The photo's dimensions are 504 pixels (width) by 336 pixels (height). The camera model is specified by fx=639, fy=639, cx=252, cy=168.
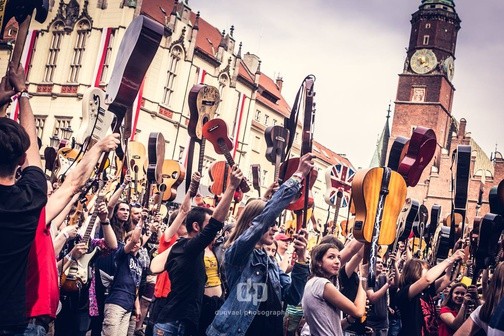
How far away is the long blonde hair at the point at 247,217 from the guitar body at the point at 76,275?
2192mm

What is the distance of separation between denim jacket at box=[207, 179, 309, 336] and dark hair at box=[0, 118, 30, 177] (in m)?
1.83

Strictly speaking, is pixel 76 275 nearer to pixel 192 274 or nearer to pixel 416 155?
pixel 192 274

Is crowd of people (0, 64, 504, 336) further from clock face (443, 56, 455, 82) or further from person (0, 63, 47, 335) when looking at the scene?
clock face (443, 56, 455, 82)

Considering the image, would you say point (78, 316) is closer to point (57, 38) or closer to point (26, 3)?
point (26, 3)

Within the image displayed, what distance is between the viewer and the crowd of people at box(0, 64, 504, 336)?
10.1 ft

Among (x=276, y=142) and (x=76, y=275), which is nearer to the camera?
(x=76, y=275)

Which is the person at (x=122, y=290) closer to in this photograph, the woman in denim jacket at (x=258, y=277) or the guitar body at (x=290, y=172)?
the guitar body at (x=290, y=172)

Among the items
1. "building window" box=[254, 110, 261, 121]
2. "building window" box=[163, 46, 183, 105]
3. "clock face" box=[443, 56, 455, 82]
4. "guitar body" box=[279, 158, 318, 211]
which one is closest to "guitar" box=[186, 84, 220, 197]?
"guitar body" box=[279, 158, 318, 211]

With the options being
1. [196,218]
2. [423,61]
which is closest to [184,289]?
[196,218]

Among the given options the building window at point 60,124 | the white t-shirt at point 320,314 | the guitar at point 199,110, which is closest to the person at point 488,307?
the white t-shirt at point 320,314

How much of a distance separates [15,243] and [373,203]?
3.12 m

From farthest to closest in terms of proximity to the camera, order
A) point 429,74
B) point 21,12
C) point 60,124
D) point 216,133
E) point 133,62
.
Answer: point 429,74 → point 60,124 → point 216,133 → point 133,62 → point 21,12

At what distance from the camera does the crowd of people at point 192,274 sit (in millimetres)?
3088

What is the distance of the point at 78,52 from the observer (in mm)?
35344
